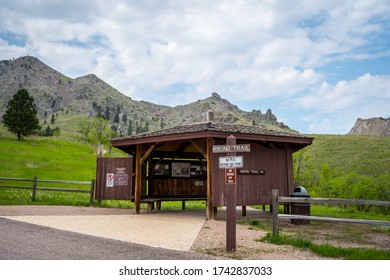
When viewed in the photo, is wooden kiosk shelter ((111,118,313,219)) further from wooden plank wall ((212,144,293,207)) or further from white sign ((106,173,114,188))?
white sign ((106,173,114,188))

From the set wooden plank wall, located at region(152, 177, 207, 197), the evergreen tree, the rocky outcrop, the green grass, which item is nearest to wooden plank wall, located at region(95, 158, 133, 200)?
wooden plank wall, located at region(152, 177, 207, 197)

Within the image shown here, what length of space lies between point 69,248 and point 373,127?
195m

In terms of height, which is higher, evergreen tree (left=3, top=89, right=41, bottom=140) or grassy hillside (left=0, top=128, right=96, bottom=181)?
evergreen tree (left=3, top=89, right=41, bottom=140)

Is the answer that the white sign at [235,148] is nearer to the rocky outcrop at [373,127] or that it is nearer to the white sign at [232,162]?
the white sign at [232,162]

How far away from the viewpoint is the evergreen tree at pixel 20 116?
63094 millimetres

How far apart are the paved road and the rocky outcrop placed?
17691cm

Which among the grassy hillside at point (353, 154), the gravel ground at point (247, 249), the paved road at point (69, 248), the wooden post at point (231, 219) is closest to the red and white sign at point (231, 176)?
the wooden post at point (231, 219)

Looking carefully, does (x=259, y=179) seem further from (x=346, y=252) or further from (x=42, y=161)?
(x=42, y=161)

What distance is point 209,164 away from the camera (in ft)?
46.2

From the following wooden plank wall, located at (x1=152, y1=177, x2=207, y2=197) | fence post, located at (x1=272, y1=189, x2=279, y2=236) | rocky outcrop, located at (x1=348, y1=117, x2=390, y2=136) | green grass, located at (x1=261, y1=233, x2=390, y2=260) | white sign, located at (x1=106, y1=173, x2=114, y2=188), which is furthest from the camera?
rocky outcrop, located at (x1=348, y1=117, x2=390, y2=136)

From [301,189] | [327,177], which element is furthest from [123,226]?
[327,177]

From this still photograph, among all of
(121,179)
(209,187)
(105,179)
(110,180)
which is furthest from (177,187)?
(209,187)

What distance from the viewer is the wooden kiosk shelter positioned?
14086mm

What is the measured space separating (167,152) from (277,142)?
6353mm
